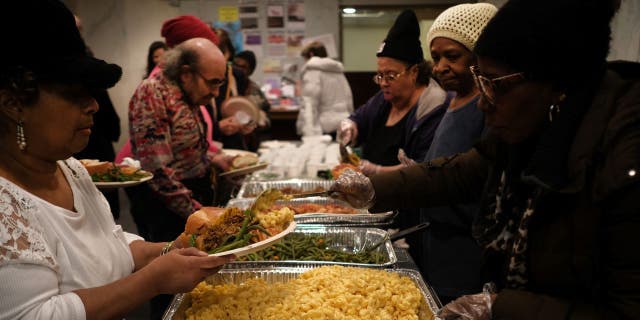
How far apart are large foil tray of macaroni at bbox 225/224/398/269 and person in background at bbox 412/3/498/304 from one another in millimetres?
306

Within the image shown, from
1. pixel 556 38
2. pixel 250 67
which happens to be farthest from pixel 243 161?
pixel 250 67

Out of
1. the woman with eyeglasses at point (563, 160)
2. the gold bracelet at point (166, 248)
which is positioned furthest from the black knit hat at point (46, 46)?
the woman with eyeglasses at point (563, 160)

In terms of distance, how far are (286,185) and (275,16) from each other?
6.24 m

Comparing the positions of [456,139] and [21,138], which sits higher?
[21,138]

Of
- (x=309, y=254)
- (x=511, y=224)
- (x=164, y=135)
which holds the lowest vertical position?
(x=309, y=254)

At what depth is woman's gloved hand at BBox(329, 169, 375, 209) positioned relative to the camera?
2.34 m

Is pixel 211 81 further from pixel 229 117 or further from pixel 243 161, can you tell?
pixel 229 117

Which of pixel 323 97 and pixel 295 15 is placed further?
pixel 295 15

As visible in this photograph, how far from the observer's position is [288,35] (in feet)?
31.3

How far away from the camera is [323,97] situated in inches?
285

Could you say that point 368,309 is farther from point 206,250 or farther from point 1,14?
point 1,14

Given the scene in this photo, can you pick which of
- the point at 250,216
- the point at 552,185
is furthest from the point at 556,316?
the point at 250,216

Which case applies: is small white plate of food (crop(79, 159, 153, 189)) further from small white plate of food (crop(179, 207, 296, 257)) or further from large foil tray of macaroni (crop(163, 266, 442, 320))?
small white plate of food (crop(179, 207, 296, 257))

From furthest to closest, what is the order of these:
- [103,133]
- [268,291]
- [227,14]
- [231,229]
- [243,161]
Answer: [227,14] → [103,133] → [243,161] → [268,291] → [231,229]
